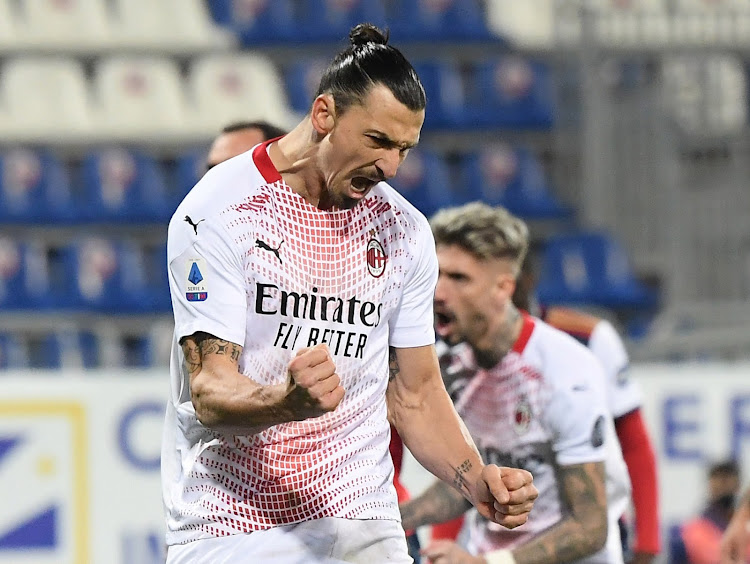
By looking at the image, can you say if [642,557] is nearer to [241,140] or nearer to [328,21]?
[241,140]

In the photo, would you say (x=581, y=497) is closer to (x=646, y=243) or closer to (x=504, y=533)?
(x=504, y=533)

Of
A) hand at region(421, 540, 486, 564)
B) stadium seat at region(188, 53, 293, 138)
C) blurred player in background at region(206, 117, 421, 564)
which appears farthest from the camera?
stadium seat at region(188, 53, 293, 138)

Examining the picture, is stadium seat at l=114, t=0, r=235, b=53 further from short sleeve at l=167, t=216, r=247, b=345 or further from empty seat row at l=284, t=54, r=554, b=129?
short sleeve at l=167, t=216, r=247, b=345

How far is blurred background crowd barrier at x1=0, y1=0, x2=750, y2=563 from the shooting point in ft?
Result: 37.0

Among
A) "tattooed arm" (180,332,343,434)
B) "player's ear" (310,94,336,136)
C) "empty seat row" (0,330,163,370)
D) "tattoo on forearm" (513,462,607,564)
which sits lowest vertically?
"empty seat row" (0,330,163,370)

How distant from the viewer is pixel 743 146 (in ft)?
39.9

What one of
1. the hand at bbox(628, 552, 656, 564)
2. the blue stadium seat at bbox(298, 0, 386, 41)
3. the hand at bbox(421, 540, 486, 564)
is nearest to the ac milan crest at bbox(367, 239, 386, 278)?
the hand at bbox(421, 540, 486, 564)

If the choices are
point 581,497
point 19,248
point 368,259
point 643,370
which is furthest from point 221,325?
point 19,248

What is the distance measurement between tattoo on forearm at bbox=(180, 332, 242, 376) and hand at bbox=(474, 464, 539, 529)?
2.04ft

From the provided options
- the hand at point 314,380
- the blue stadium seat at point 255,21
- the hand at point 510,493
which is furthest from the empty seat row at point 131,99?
the hand at point 314,380

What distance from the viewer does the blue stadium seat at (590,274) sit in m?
11.2

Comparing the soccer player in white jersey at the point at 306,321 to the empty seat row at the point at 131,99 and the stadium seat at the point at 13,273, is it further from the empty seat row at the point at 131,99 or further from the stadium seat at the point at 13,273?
the empty seat row at the point at 131,99

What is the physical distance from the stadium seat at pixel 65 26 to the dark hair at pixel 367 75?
9377 mm

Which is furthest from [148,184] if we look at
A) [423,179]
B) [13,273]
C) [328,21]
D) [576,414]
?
[576,414]
